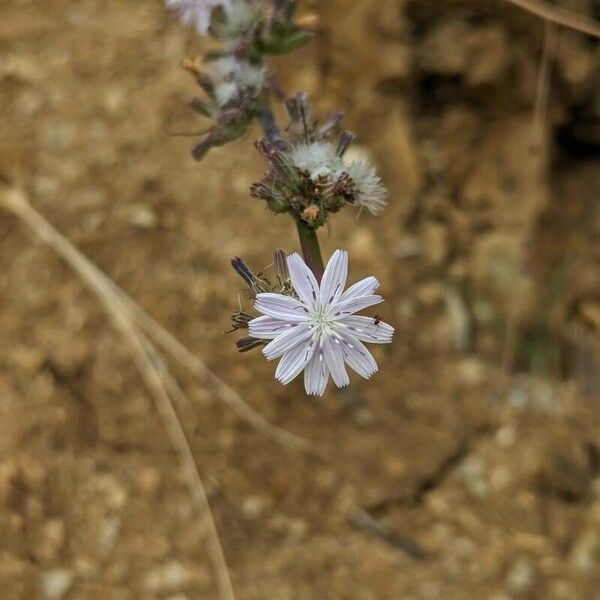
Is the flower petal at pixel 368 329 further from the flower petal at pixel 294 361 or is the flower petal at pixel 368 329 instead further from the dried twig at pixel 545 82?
the dried twig at pixel 545 82

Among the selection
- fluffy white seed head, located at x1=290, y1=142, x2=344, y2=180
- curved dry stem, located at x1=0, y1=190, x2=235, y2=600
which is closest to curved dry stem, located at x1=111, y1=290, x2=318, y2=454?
curved dry stem, located at x1=0, y1=190, x2=235, y2=600

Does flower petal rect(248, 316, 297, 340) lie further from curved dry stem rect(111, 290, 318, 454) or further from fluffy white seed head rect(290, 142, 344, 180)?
curved dry stem rect(111, 290, 318, 454)

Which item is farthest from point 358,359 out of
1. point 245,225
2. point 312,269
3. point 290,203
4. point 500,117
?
point 500,117

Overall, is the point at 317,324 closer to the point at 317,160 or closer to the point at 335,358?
the point at 335,358

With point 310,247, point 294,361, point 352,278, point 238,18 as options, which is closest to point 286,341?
point 294,361

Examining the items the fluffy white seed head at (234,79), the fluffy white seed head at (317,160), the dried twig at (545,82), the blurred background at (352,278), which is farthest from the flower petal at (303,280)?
the dried twig at (545,82)

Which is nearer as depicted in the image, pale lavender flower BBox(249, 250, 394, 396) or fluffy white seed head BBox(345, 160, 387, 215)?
pale lavender flower BBox(249, 250, 394, 396)
